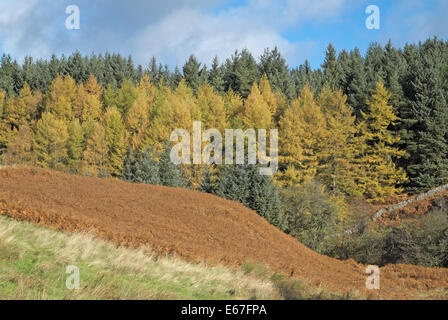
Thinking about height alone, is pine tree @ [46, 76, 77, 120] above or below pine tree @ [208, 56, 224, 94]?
below

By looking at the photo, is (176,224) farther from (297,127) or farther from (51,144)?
(51,144)

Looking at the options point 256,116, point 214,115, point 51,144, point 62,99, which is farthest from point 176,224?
point 62,99

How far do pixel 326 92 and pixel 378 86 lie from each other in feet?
32.1

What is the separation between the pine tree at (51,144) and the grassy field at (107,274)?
153 feet

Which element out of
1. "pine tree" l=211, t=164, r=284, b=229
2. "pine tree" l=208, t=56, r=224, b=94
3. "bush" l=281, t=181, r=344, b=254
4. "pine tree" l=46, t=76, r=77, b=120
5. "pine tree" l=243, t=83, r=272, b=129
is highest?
"pine tree" l=208, t=56, r=224, b=94

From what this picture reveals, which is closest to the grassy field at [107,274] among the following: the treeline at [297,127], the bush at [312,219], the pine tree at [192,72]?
the bush at [312,219]

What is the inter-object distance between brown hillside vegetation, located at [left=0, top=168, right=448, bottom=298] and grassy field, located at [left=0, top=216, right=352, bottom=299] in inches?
→ 40.7

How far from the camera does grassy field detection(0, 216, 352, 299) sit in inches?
279

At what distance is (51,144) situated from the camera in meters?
54.9

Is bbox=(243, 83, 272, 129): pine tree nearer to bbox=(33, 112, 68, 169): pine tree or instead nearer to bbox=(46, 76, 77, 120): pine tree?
bbox=(33, 112, 68, 169): pine tree

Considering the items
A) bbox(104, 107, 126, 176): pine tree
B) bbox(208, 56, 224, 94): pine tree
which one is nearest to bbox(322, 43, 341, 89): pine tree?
bbox(208, 56, 224, 94): pine tree

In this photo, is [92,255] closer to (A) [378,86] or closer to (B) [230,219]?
(B) [230,219]
